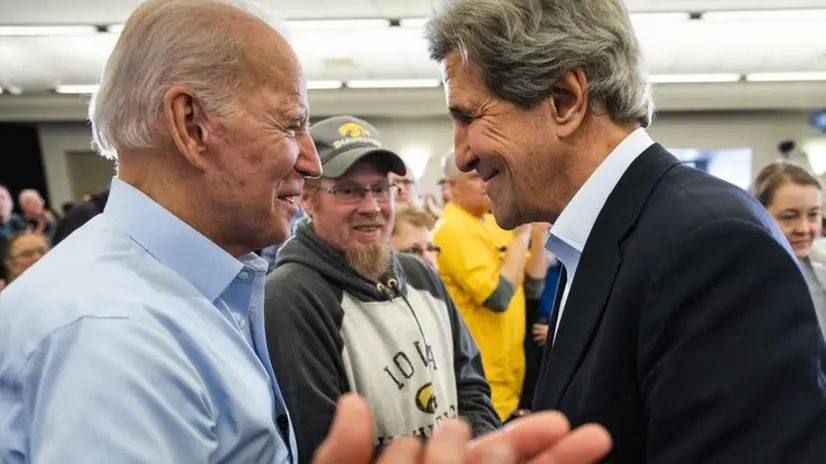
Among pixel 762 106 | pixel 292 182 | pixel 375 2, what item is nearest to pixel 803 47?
pixel 762 106

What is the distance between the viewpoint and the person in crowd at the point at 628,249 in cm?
77

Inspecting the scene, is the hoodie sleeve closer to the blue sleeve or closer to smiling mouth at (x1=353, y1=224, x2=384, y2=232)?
smiling mouth at (x1=353, y1=224, x2=384, y2=232)

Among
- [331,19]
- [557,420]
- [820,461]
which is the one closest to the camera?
[557,420]

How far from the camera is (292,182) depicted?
118cm

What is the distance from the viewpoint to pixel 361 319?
5.24 ft

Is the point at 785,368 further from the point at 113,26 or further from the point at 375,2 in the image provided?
the point at 113,26

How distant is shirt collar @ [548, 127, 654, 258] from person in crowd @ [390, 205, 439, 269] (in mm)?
1774

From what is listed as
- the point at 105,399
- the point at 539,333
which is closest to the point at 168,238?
the point at 105,399

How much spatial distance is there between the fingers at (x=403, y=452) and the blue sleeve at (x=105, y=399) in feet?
1.30

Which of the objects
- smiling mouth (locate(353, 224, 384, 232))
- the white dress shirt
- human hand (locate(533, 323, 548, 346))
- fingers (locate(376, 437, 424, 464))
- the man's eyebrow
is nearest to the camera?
fingers (locate(376, 437, 424, 464))

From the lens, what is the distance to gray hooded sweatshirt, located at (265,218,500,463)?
4.72 ft

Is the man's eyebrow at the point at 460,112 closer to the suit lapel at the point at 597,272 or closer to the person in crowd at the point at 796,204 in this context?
the suit lapel at the point at 597,272

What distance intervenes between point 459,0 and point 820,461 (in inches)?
35.4

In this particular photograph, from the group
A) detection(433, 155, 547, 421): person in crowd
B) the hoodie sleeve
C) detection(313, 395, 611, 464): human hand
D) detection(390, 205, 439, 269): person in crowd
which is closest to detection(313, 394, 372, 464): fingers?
detection(313, 395, 611, 464): human hand
